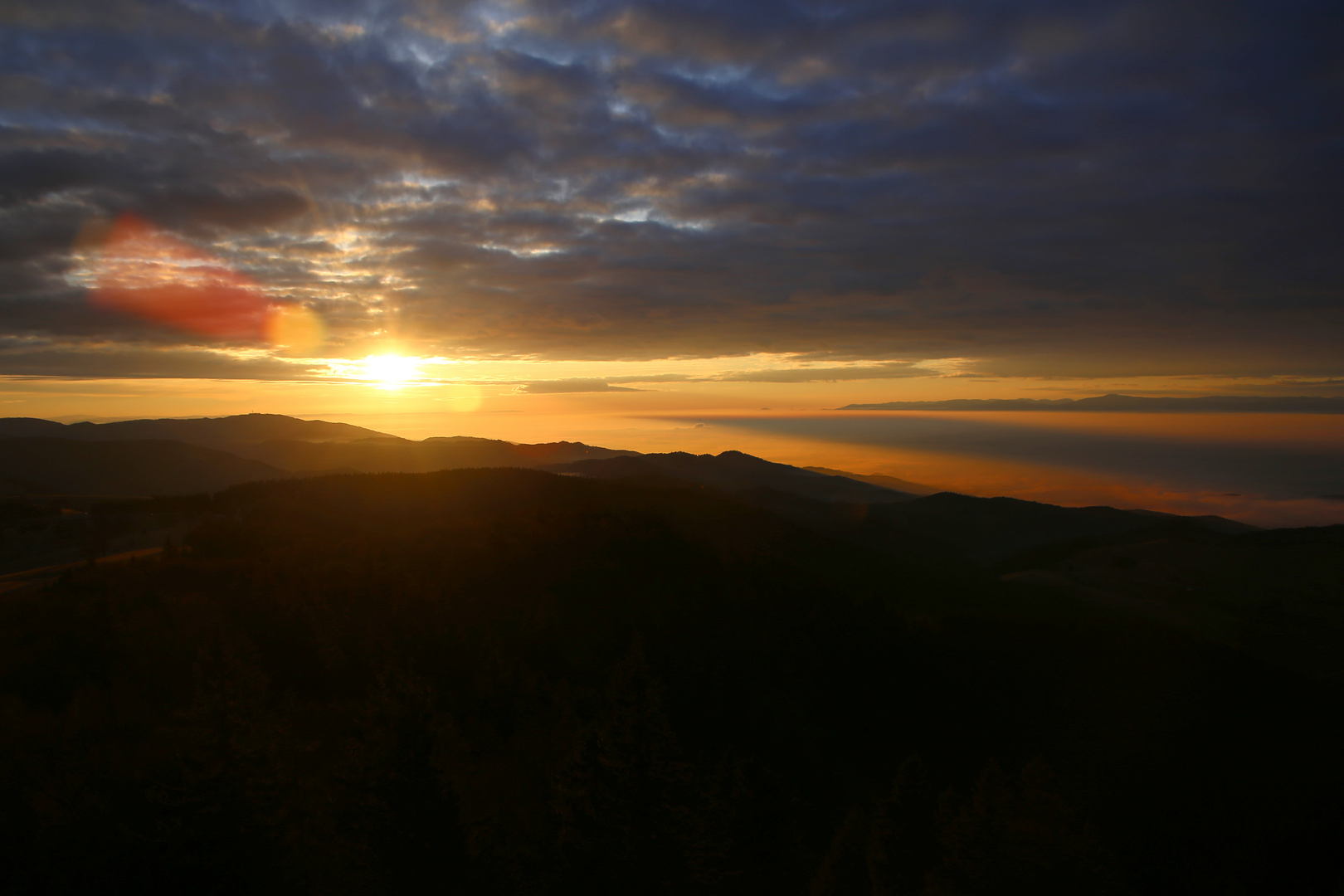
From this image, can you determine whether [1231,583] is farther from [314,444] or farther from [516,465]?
[314,444]

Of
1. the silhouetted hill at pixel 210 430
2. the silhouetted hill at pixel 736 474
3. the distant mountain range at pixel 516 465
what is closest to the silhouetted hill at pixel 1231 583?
the distant mountain range at pixel 516 465

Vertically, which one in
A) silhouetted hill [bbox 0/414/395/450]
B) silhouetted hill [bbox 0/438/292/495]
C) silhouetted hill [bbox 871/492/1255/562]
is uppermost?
silhouetted hill [bbox 0/414/395/450]

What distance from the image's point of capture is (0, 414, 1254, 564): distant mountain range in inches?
2926

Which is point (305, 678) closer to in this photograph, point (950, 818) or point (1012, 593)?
point (950, 818)

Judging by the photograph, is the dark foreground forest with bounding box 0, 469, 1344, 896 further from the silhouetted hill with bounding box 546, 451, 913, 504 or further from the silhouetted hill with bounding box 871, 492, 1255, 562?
the silhouetted hill with bounding box 546, 451, 913, 504

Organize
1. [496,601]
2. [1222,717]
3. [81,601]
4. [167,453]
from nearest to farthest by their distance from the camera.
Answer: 1. [81,601]
2. [496,601]
3. [1222,717]
4. [167,453]

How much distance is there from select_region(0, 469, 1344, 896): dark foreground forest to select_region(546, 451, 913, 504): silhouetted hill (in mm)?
59360

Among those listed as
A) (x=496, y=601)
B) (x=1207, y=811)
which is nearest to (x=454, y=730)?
(x=496, y=601)

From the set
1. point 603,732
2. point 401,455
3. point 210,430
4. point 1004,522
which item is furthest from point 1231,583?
point 210,430

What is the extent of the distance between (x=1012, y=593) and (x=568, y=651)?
3201 centimetres

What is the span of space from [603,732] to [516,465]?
7856 centimetres

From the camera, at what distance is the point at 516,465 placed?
303 feet

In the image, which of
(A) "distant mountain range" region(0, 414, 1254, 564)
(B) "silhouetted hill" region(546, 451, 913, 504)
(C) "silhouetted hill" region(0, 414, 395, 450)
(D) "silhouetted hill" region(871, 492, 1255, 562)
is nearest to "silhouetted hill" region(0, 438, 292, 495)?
(A) "distant mountain range" region(0, 414, 1254, 564)

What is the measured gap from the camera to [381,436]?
127 metres
